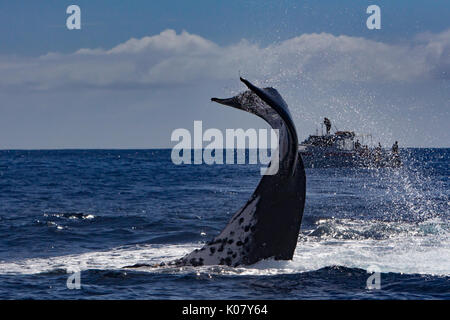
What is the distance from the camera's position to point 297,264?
1140cm

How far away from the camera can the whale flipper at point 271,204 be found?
29.5ft

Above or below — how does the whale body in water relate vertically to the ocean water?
above

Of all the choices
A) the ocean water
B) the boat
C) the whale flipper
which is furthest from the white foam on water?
the boat

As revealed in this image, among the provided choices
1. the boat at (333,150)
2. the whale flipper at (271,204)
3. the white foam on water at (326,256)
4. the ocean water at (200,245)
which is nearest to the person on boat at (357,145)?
the boat at (333,150)

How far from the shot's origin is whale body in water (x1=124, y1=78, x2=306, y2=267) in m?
8.99

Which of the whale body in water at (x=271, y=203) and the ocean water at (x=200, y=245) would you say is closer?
the whale body in water at (x=271, y=203)

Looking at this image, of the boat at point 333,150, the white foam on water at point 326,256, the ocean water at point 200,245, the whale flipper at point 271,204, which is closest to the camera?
the whale flipper at point 271,204

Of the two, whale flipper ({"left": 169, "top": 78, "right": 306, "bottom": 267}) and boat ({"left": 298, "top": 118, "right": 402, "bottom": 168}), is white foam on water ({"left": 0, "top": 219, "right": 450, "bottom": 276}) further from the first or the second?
boat ({"left": 298, "top": 118, "right": 402, "bottom": 168})

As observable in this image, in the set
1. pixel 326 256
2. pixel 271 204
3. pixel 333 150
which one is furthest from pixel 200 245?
→ pixel 333 150

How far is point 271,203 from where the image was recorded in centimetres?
925

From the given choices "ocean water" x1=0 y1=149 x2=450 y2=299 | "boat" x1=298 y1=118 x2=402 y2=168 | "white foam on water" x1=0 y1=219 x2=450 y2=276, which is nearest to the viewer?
"ocean water" x1=0 y1=149 x2=450 y2=299

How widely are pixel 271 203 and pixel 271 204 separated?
0.05 ft

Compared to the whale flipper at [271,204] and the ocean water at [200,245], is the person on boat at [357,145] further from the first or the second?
the whale flipper at [271,204]
